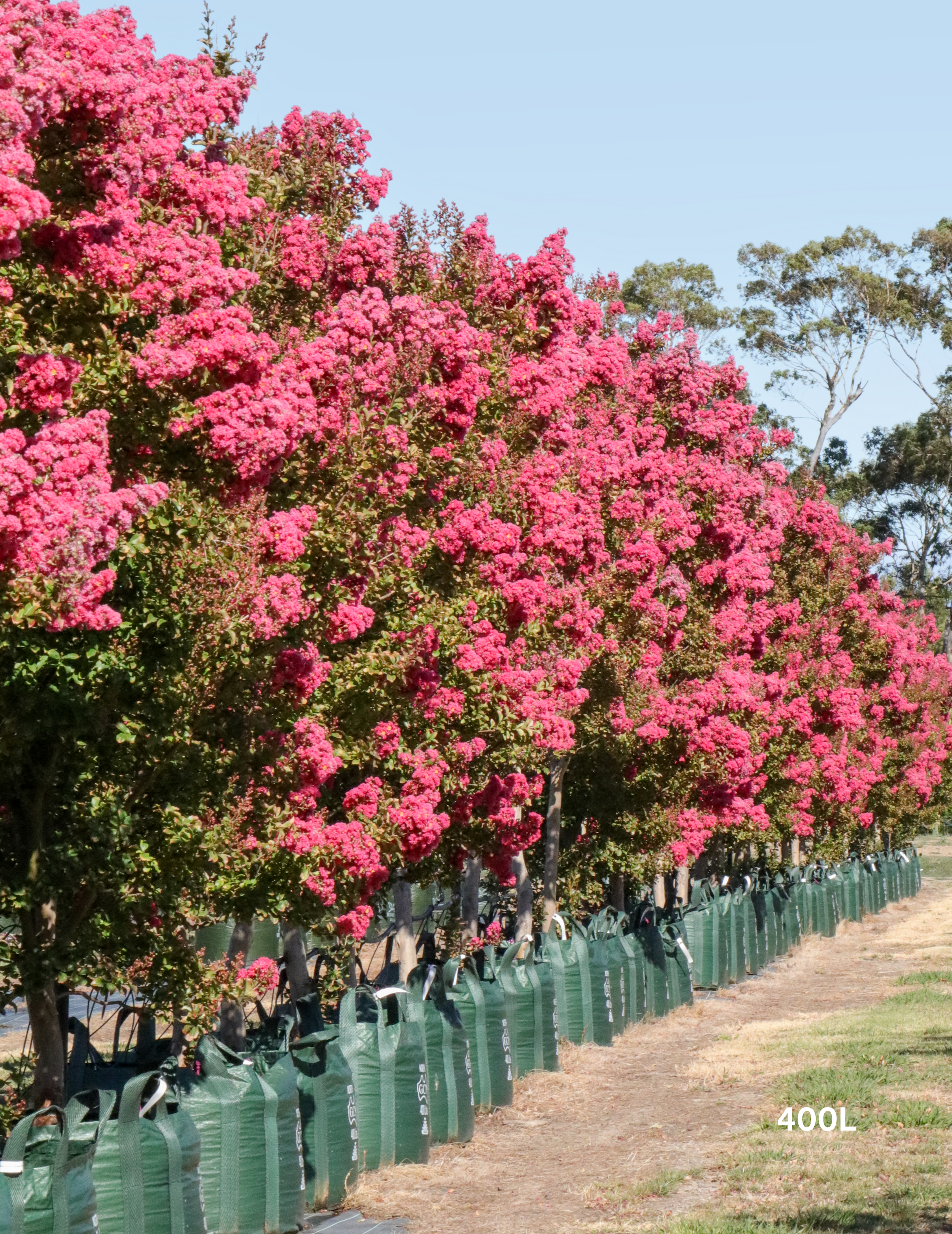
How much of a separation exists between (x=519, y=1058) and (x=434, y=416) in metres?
6.90

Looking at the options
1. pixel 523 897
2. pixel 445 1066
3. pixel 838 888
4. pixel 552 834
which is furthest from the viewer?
pixel 838 888

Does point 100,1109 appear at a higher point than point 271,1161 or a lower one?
higher

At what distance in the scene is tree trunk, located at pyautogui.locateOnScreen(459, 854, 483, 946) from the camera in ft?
62.5

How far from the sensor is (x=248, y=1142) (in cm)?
942

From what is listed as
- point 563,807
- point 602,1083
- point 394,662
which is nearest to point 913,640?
point 563,807

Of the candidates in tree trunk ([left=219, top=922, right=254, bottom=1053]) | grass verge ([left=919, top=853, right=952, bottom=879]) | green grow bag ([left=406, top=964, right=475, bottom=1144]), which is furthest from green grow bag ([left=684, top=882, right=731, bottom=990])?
grass verge ([left=919, top=853, right=952, bottom=879])

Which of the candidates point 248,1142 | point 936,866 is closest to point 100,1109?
point 248,1142

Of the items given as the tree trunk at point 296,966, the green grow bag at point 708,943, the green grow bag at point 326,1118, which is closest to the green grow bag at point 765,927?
the green grow bag at point 708,943

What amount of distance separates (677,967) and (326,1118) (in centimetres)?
1169

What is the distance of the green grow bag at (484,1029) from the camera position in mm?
13586

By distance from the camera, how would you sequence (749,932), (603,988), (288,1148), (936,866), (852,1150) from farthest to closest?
(936,866) < (749,932) < (603,988) < (852,1150) < (288,1148)

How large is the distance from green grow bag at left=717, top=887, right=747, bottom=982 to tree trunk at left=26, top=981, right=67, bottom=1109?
53.0 feet

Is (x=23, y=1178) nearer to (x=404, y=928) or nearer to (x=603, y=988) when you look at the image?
(x=404, y=928)

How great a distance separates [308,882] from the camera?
11133 millimetres
